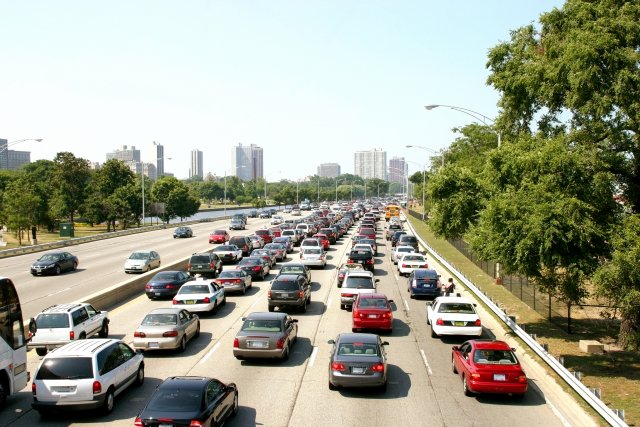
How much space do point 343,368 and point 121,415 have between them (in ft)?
17.1

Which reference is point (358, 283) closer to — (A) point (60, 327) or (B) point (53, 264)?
(A) point (60, 327)

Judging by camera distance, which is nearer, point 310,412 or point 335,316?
point 310,412

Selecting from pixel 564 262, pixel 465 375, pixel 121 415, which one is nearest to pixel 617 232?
pixel 564 262

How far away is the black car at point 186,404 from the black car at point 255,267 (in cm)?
2326

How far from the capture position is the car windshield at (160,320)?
745 inches

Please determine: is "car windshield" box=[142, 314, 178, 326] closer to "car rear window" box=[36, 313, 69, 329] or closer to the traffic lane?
"car rear window" box=[36, 313, 69, 329]

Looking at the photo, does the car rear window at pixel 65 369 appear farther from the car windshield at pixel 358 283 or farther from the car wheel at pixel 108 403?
the car windshield at pixel 358 283

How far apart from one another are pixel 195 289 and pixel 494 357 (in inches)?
549

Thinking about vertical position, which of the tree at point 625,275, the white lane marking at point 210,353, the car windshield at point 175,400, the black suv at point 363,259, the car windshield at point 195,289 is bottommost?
the white lane marking at point 210,353

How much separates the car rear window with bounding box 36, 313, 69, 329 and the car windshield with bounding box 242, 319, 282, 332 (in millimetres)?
5667

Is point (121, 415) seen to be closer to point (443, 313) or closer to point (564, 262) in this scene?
point (443, 313)

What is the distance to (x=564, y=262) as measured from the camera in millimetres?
20375

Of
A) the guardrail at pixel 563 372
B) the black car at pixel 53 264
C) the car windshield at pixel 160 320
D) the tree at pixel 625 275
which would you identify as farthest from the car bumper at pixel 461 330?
the black car at pixel 53 264

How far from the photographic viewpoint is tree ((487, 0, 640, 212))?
906 inches
